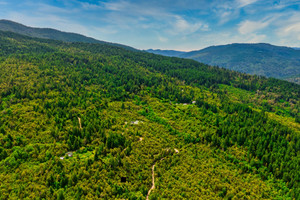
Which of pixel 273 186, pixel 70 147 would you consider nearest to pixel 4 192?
pixel 70 147

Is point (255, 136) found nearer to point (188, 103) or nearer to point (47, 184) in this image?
point (188, 103)

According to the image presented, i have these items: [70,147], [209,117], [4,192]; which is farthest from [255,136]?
[4,192]

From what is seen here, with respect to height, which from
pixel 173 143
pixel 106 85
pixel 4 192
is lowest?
pixel 4 192

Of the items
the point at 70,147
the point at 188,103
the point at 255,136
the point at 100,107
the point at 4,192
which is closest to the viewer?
the point at 4,192

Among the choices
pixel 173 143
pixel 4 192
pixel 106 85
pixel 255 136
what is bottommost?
pixel 4 192

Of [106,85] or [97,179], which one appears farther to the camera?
[106,85]

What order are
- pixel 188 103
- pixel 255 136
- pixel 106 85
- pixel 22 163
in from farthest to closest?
1. pixel 106 85
2. pixel 188 103
3. pixel 255 136
4. pixel 22 163

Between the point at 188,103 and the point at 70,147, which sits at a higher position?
the point at 188,103

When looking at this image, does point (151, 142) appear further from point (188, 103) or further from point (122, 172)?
point (188, 103)

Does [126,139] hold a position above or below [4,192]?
above
